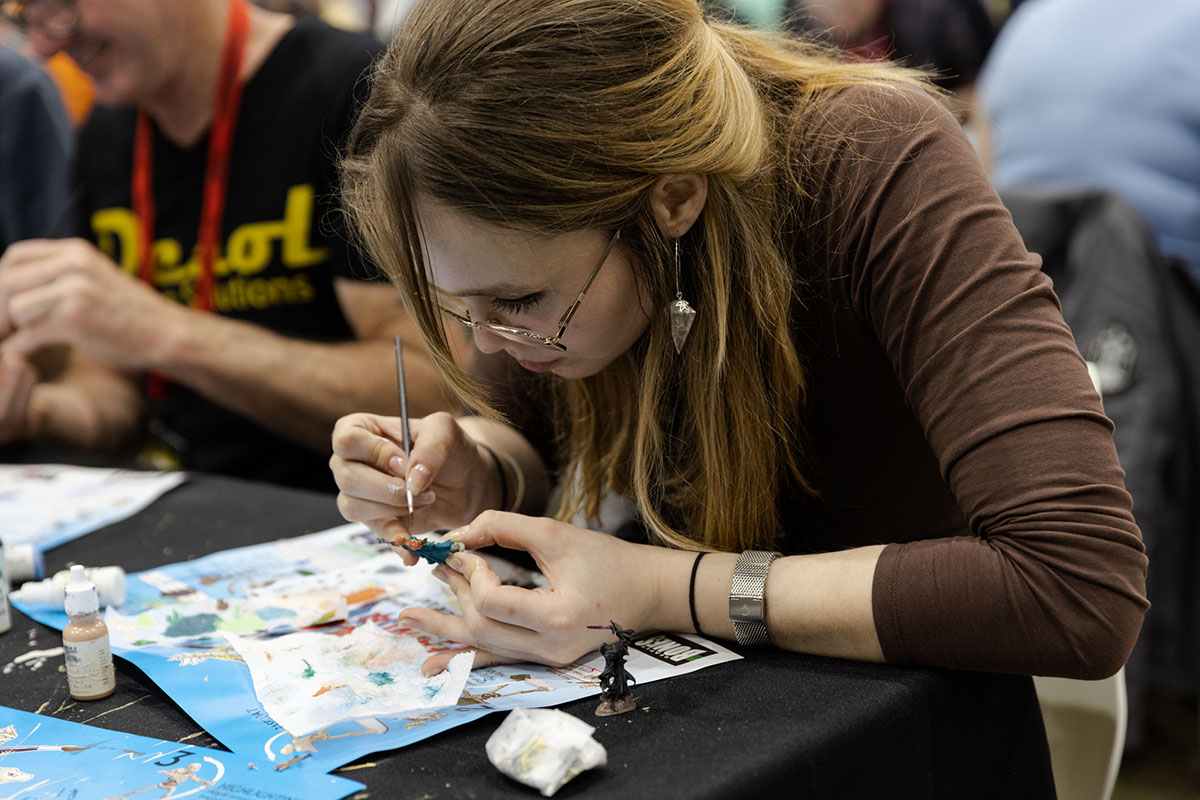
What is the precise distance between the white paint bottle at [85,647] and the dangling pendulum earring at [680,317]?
55 cm

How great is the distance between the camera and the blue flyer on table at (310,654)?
2.59 ft

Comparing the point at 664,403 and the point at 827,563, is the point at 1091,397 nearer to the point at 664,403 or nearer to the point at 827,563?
the point at 827,563

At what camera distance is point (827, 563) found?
0.90 meters

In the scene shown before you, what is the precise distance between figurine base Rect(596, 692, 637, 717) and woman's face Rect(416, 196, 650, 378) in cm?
33

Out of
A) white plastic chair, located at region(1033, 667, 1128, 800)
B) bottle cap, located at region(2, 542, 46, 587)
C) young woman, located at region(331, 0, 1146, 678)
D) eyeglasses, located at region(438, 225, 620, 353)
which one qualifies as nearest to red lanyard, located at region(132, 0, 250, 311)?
bottle cap, located at region(2, 542, 46, 587)

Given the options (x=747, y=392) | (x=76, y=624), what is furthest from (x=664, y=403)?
(x=76, y=624)

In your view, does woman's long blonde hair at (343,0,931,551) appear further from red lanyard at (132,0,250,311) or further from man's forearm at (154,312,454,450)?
red lanyard at (132,0,250,311)

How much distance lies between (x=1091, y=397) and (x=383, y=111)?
0.63 m

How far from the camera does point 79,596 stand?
87cm

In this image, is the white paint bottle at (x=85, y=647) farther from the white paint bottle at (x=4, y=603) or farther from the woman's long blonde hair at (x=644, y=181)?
the woman's long blonde hair at (x=644, y=181)

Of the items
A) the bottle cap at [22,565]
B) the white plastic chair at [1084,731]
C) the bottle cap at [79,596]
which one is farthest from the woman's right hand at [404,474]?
the white plastic chair at [1084,731]

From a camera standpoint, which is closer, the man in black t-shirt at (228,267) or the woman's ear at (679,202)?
the woman's ear at (679,202)

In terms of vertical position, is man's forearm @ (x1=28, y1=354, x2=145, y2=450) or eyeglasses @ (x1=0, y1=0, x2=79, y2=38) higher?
eyeglasses @ (x1=0, y1=0, x2=79, y2=38)

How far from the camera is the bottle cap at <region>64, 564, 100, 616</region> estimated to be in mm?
872
